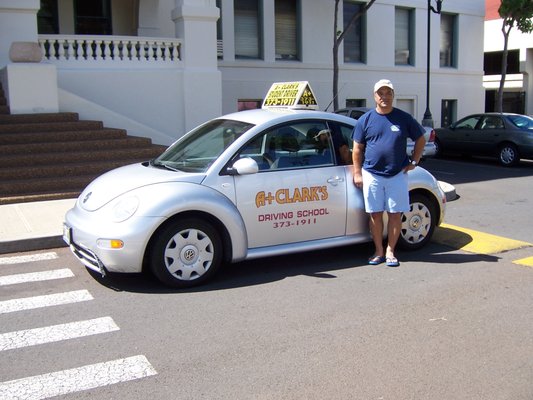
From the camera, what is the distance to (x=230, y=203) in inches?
228

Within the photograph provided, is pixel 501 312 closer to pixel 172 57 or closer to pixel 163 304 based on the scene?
pixel 163 304

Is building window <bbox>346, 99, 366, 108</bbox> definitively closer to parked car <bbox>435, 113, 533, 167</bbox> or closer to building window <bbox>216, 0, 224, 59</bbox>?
parked car <bbox>435, 113, 533, 167</bbox>

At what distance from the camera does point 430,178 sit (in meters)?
6.95

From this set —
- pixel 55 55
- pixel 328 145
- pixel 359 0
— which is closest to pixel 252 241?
pixel 328 145

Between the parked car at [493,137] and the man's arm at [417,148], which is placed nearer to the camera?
the man's arm at [417,148]

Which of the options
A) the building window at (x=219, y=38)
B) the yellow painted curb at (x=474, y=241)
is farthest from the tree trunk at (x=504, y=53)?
the yellow painted curb at (x=474, y=241)

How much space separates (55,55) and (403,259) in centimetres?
1019

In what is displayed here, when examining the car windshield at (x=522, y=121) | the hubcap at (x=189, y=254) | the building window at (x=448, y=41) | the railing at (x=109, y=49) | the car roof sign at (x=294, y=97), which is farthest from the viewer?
the building window at (x=448, y=41)

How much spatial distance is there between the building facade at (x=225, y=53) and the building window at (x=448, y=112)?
60 millimetres

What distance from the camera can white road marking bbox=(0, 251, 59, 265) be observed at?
681 cm

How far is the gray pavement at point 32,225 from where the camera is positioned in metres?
7.25

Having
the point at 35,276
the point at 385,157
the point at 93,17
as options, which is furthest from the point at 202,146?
the point at 93,17

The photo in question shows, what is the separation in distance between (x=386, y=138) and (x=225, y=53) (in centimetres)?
1395

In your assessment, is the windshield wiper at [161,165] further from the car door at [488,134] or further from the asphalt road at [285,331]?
the car door at [488,134]
